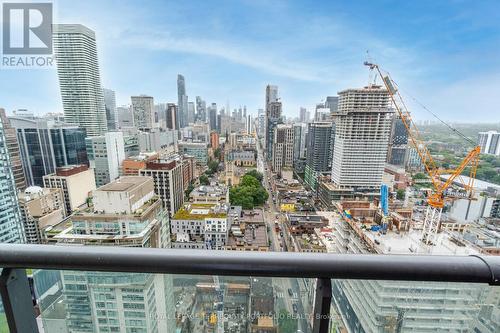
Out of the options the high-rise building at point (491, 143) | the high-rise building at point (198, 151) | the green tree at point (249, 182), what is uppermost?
the high-rise building at point (491, 143)

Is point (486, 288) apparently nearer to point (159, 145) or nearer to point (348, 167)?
point (348, 167)

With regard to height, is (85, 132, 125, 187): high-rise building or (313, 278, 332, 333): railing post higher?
(313, 278, 332, 333): railing post

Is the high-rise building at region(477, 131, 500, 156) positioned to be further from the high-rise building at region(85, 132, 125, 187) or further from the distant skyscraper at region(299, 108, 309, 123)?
the distant skyscraper at region(299, 108, 309, 123)

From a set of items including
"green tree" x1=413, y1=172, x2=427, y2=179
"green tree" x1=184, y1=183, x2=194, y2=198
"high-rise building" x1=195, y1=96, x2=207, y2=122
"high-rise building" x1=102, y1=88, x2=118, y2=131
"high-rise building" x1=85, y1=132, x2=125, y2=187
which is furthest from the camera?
"high-rise building" x1=195, y1=96, x2=207, y2=122

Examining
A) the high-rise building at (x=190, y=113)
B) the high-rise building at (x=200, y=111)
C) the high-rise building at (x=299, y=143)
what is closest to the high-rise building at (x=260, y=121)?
the high-rise building at (x=200, y=111)

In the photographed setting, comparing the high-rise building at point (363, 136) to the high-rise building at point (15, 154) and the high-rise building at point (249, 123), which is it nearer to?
the high-rise building at point (15, 154)

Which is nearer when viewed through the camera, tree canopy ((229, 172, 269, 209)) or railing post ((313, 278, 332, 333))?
railing post ((313, 278, 332, 333))

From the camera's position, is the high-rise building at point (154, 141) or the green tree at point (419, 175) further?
the high-rise building at point (154, 141)

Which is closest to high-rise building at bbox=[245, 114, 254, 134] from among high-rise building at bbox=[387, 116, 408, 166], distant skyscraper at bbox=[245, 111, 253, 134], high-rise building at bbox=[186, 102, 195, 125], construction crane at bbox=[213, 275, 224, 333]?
distant skyscraper at bbox=[245, 111, 253, 134]
